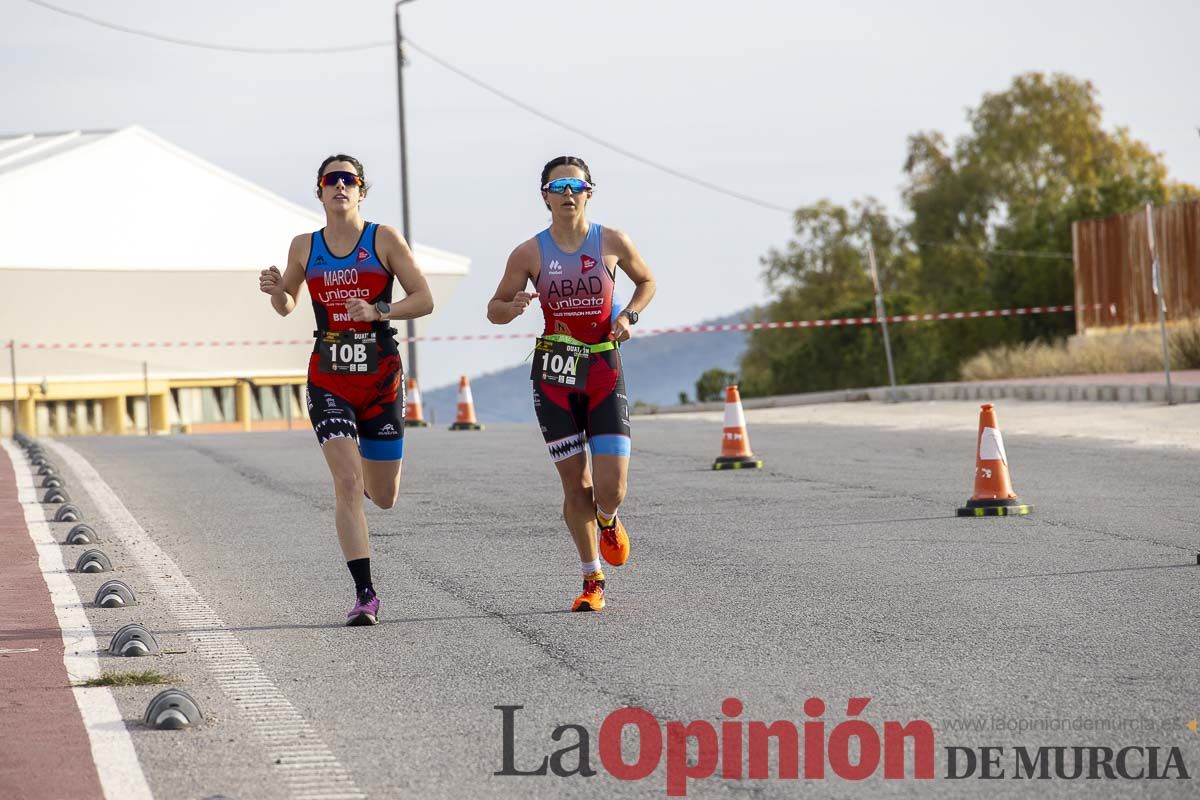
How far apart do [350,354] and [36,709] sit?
2.37 metres

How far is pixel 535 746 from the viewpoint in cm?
523

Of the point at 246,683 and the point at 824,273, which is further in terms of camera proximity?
the point at 824,273

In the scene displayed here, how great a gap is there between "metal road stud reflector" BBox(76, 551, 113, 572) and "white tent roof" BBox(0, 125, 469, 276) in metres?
46.6

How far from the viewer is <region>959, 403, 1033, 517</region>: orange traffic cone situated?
1140 cm

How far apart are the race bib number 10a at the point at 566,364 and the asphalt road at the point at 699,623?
1010mm

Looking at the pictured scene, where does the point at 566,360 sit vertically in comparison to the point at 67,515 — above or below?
above

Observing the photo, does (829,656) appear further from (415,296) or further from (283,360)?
(283,360)

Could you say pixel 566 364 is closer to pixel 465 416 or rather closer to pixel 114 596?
pixel 114 596

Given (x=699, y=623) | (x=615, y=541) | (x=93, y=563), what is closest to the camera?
(x=699, y=623)

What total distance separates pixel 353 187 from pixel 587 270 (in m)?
1.09

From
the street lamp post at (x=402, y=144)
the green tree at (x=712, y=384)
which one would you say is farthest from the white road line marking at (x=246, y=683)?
the green tree at (x=712, y=384)

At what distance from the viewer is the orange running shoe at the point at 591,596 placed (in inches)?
308

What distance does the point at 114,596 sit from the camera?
837cm

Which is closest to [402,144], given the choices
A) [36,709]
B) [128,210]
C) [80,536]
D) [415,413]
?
[415,413]
